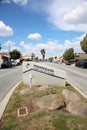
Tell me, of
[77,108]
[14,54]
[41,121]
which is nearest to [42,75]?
[77,108]

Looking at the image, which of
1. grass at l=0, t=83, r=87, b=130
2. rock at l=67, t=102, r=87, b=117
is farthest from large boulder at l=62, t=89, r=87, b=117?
grass at l=0, t=83, r=87, b=130

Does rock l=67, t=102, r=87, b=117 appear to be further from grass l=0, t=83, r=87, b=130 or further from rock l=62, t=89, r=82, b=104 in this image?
rock l=62, t=89, r=82, b=104

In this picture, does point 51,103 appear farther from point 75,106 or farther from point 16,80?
point 16,80

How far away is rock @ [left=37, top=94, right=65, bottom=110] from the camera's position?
824cm

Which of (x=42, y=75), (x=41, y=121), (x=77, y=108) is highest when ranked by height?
(x=42, y=75)

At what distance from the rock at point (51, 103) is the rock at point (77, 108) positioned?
325mm

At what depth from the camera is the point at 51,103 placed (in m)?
8.39

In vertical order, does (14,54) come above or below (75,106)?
above

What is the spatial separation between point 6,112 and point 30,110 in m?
0.87

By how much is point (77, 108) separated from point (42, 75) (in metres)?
6.39

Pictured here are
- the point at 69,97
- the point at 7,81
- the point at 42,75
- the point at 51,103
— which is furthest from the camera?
the point at 7,81

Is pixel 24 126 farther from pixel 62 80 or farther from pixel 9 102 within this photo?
pixel 62 80

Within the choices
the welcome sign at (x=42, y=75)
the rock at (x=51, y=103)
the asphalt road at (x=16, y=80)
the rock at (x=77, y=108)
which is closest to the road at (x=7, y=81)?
the asphalt road at (x=16, y=80)

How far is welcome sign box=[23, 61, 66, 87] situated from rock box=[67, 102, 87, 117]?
221 inches
